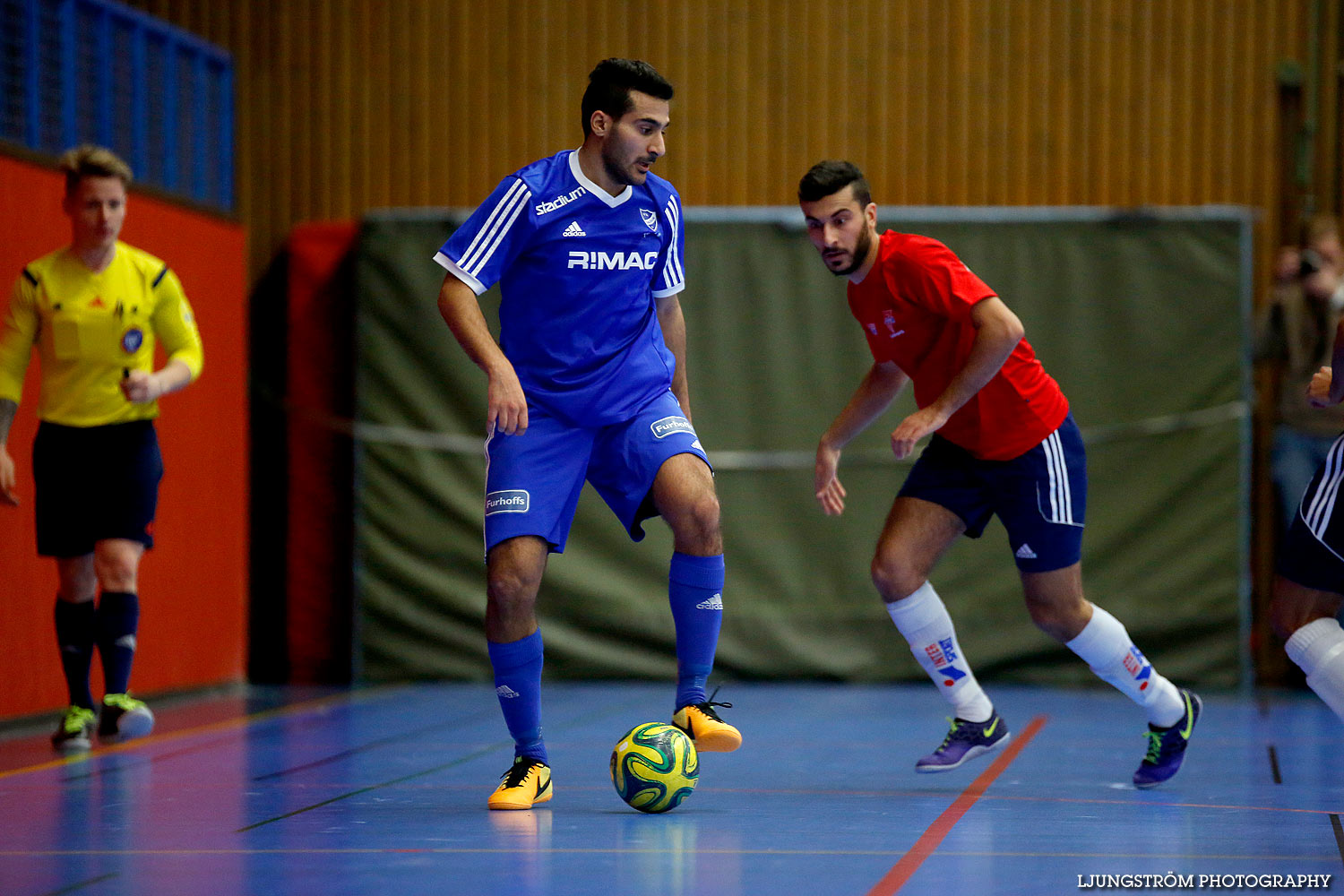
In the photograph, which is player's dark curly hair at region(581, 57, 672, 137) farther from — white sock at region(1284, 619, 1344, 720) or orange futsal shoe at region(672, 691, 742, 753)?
white sock at region(1284, 619, 1344, 720)

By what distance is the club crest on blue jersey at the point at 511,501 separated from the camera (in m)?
4.70

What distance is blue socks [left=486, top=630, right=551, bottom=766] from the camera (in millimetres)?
4734

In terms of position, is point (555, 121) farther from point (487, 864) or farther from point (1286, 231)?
point (487, 864)

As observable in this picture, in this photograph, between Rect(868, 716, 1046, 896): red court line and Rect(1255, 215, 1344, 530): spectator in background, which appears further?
Rect(1255, 215, 1344, 530): spectator in background

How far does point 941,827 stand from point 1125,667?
118cm

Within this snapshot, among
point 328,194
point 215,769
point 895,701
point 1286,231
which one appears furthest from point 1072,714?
point 328,194

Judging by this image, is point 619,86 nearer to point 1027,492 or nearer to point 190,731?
point 1027,492

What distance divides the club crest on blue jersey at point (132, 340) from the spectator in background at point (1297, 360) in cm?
593

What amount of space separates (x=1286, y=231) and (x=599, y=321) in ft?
20.7

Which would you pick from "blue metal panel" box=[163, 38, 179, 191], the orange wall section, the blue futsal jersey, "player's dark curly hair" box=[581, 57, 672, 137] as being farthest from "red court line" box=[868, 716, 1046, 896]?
"blue metal panel" box=[163, 38, 179, 191]

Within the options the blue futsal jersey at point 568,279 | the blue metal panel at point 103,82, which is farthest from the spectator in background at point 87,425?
the blue futsal jersey at point 568,279

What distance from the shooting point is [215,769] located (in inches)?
229

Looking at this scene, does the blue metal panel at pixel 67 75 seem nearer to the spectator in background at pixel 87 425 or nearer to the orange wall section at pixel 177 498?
the orange wall section at pixel 177 498

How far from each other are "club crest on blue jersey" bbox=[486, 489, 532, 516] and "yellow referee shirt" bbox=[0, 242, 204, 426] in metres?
2.31
